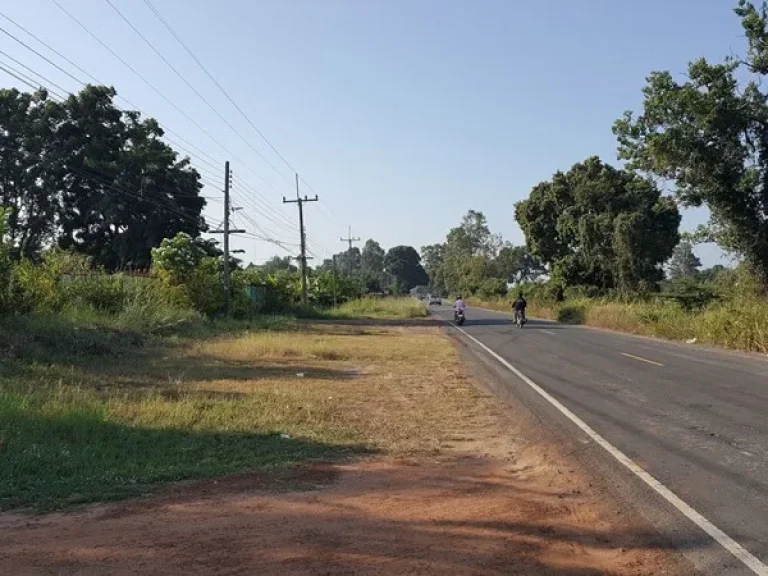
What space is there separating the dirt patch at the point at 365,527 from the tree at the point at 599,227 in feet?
104

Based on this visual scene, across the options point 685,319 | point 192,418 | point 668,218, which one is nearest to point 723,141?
point 685,319

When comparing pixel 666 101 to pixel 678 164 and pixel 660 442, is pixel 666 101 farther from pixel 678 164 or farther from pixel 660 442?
pixel 660 442

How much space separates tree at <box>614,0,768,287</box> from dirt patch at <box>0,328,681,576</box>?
2430cm

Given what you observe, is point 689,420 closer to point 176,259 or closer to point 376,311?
point 176,259

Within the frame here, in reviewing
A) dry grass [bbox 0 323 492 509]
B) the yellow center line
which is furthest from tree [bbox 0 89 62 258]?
the yellow center line

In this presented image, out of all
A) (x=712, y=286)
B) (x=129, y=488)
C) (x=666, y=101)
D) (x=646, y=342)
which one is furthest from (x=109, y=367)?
(x=712, y=286)

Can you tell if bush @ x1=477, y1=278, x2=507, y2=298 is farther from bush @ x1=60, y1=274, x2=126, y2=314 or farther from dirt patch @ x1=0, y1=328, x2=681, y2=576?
dirt patch @ x1=0, y1=328, x2=681, y2=576

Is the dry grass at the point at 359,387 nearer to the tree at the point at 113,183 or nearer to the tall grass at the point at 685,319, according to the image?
the tall grass at the point at 685,319

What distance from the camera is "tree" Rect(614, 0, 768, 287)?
1130 inches

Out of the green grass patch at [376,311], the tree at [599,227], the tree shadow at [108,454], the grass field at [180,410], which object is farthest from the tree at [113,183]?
the tree shadow at [108,454]

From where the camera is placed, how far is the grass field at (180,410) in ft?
25.3

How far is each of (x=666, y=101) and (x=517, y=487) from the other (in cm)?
2644

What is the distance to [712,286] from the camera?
3831cm

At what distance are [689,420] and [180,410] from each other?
7.33m
